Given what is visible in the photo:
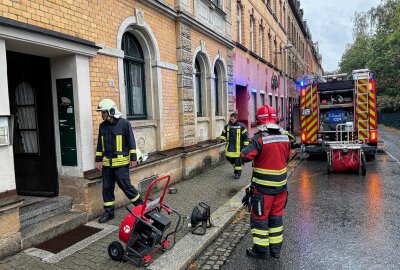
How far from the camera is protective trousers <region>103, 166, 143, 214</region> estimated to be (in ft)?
16.7

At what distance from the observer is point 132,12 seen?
6.74 metres

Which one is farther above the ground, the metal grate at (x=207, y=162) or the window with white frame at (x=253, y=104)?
the window with white frame at (x=253, y=104)

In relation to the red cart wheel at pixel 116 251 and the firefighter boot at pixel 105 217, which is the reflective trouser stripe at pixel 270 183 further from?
the firefighter boot at pixel 105 217

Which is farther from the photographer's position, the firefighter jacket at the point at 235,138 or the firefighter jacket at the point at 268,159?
the firefighter jacket at the point at 235,138

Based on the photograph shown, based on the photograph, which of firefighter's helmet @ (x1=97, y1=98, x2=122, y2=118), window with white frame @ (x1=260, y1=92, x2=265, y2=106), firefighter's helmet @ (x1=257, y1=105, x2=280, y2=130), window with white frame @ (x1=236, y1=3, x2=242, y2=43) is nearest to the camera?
firefighter's helmet @ (x1=257, y1=105, x2=280, y2=130)

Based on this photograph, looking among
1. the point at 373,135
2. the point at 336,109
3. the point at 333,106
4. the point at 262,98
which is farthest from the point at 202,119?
the point at 262,98

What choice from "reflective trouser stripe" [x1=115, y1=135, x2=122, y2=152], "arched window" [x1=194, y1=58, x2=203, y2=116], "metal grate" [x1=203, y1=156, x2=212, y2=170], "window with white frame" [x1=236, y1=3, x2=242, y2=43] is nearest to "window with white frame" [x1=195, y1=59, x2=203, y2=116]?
"arched window" [x1=194, y1=58, x2=203, y2=116]

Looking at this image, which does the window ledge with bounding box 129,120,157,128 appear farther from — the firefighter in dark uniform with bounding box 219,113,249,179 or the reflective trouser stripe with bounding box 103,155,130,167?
the firefighter in dark uniform with bounding box 219,113,249,179

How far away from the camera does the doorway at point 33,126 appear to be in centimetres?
536

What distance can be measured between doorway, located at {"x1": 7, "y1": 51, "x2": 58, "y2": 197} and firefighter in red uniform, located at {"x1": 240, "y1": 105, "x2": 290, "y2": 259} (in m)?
3.37

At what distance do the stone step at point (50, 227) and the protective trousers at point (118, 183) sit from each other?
44 cm

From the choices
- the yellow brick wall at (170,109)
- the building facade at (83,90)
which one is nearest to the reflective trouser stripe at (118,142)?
the building facade at (83,90)

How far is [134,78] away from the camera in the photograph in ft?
23.9

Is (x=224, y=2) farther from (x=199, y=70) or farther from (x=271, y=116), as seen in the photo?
(x=271, y=116)
